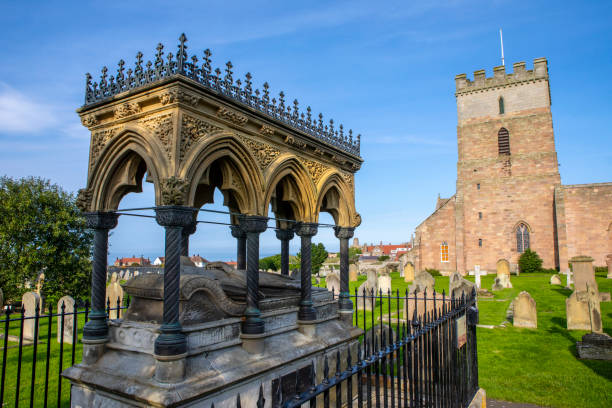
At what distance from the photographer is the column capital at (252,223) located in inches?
220

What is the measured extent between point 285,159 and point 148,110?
232 centimetres

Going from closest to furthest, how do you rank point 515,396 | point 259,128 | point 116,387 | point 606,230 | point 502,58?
point 116,387 → point 259,128 → point 515,396 → point 606,230 → point 502,58

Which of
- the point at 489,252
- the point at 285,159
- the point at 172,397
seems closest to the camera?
the point at 172,397

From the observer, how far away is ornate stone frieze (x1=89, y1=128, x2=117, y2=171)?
5484 millimetres

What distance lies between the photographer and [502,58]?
40.5 meters

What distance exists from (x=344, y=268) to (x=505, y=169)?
3097 cm

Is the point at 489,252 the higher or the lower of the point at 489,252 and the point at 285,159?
the lower

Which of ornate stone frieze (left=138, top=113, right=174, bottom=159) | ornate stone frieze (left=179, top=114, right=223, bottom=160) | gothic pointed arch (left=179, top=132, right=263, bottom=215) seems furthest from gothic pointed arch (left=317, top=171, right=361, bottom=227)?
ornate stone frieze (left=138, top=113, right=174, bottom=159)

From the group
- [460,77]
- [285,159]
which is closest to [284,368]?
[285,159]

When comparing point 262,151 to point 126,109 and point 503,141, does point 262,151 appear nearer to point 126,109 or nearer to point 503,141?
point 126,109

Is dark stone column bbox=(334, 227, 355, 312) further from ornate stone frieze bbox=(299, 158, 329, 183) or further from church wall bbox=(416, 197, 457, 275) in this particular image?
church wall bbox=(416, 197, 457, 275)

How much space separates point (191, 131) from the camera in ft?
15.5

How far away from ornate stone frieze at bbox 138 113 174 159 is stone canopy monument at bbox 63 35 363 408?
2 centimetres

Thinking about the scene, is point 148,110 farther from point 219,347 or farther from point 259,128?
point 219,347
